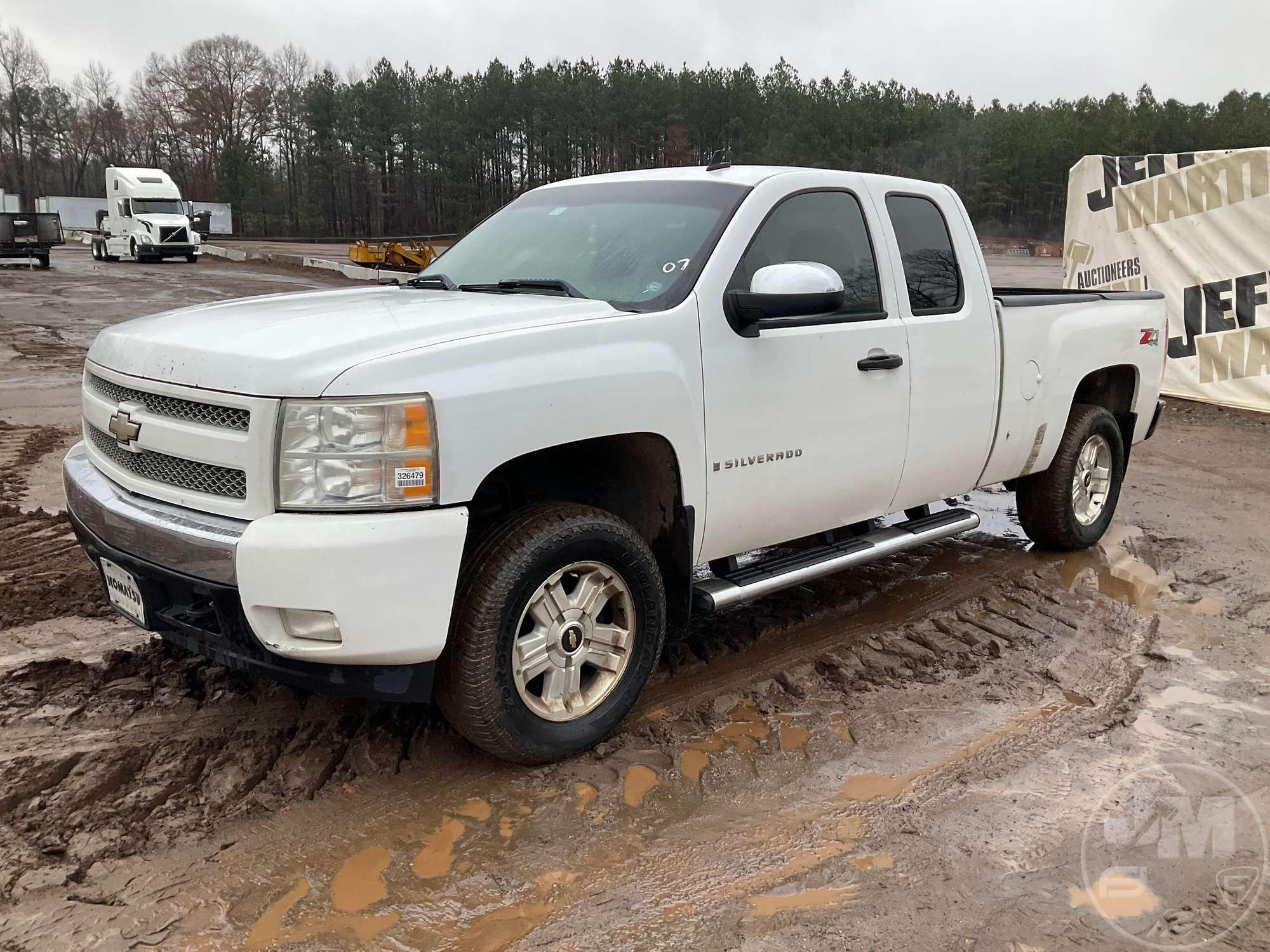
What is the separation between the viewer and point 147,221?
35.2m

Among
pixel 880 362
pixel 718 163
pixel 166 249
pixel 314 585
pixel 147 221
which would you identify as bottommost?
pixel 314 585

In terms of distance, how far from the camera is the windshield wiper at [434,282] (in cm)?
431

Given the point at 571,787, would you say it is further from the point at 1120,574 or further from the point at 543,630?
the point at 1120,574

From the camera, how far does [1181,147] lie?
195 ft

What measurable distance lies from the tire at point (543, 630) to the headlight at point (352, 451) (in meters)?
0.43

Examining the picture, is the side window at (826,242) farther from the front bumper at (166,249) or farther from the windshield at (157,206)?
the windshield at (157,206)

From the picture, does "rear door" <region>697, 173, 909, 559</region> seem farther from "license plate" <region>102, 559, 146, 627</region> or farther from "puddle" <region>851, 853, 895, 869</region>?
"license plate" <region>102, 559, 146, 627</region>

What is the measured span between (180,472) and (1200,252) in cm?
1116

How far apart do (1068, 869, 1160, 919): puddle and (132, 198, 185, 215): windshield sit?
38477 mm

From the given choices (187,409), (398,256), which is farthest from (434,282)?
(398,256)

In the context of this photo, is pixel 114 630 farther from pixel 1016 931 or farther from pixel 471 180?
pixel 471 180

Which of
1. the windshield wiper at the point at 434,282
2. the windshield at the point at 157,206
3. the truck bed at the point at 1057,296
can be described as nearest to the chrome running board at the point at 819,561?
the truck bed at the point at 1057,296

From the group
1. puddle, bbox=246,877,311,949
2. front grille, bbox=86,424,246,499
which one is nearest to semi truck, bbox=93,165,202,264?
front grille, bbox=86,424,246,499

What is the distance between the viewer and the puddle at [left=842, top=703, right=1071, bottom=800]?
11.1 ft
